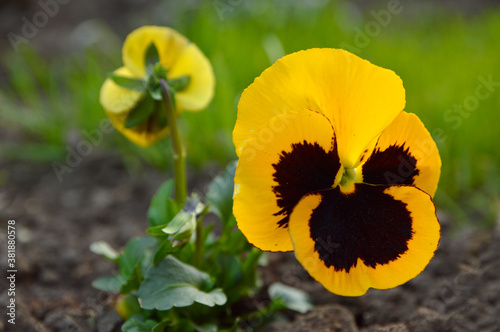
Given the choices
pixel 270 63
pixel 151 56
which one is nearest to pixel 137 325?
pixel 151 56

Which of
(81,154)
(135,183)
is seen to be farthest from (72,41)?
(135,183)

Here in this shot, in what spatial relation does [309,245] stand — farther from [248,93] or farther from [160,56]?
[160,56]

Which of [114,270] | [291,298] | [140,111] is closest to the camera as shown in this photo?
[140,111]

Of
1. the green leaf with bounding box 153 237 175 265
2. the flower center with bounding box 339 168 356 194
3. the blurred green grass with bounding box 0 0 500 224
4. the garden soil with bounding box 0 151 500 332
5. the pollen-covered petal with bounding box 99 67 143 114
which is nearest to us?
the flower center with bounding box 339 168 356 194

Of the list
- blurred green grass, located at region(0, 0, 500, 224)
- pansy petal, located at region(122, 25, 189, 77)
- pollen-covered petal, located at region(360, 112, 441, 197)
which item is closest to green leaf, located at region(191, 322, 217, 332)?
pollen-covered petal, located at region(360, 112, 441, 197)

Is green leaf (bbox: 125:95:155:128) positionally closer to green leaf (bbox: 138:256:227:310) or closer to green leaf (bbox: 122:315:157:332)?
green leaf (bbox: 138:256:227:310)

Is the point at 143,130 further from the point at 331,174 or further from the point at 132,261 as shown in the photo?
the point at 331,174
